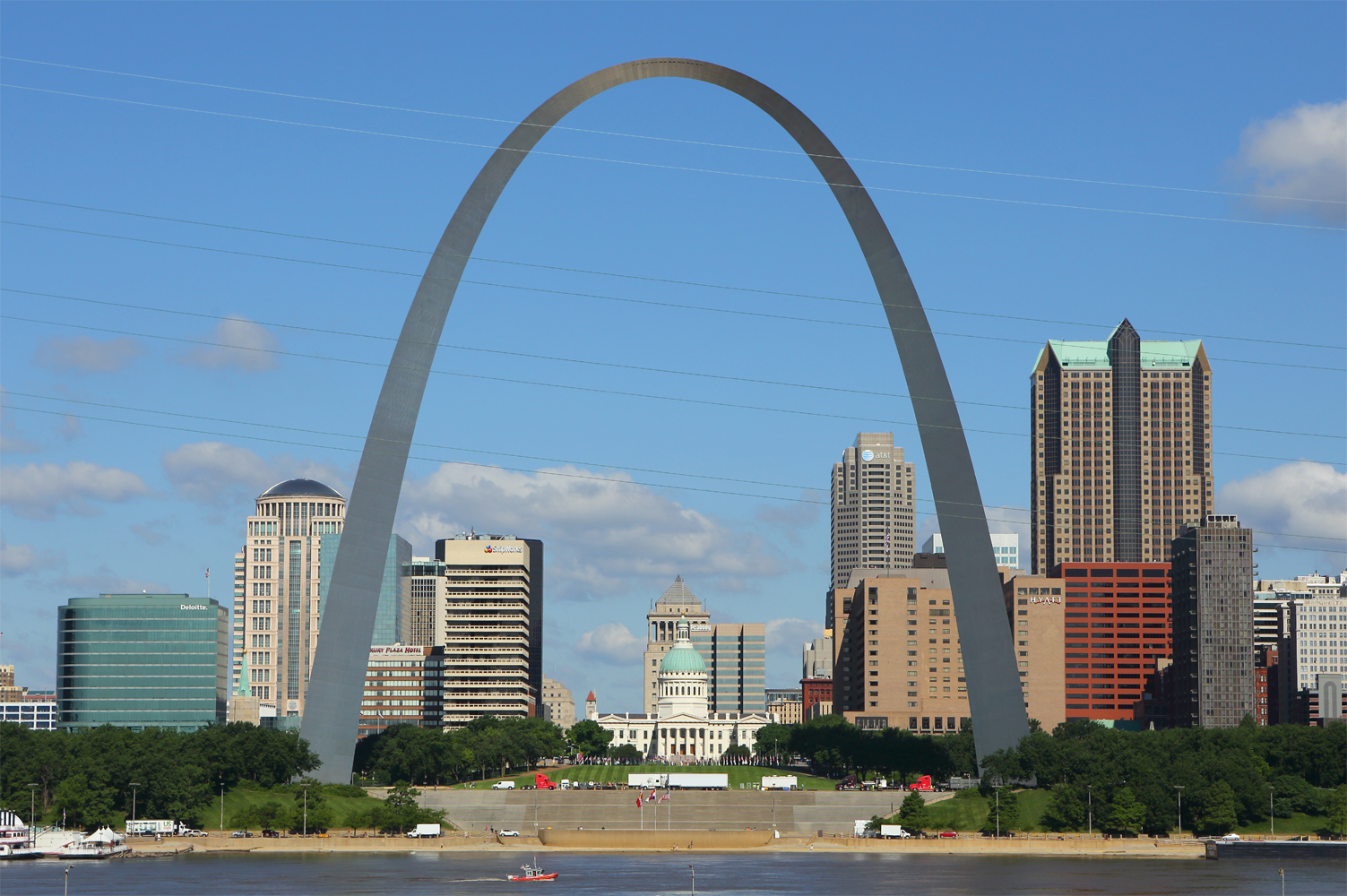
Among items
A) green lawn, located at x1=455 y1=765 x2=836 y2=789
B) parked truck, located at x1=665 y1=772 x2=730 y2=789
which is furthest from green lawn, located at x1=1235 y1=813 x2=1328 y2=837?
parked truck, located at x1=665 y1=772 x2=730 y2=789

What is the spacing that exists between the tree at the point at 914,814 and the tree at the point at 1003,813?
3792 millimetres

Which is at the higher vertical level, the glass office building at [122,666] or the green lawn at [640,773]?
the glass office building at [122,666]

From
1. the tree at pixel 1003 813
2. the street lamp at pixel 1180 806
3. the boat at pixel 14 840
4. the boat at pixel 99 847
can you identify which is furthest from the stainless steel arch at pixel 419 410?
the boat at pixel 14 840

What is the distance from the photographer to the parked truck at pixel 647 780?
462 ft

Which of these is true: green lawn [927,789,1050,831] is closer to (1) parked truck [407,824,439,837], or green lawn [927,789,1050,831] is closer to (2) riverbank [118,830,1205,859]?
(2) riverbank [118,830,1205,859]

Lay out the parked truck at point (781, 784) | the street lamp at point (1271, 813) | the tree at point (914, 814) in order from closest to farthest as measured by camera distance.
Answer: the tree at point (914, 814)
the street lamp at point (1271, 813)
the parked truck at point (781, 784)

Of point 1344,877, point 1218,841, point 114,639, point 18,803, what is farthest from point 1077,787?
point 114,639

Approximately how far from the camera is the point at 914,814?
10062 centimetres

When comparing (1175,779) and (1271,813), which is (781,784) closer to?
(1175,779)

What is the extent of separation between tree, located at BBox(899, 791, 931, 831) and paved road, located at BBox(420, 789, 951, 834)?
5.40 m

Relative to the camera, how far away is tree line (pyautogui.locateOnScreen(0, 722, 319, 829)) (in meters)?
97.1

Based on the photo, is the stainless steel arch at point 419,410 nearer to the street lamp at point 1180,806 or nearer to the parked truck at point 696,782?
the street lamp at point 1180,806

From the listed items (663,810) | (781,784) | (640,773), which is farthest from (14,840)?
(640,773)

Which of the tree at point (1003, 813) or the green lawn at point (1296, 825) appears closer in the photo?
the tree at point (1003, 813)
